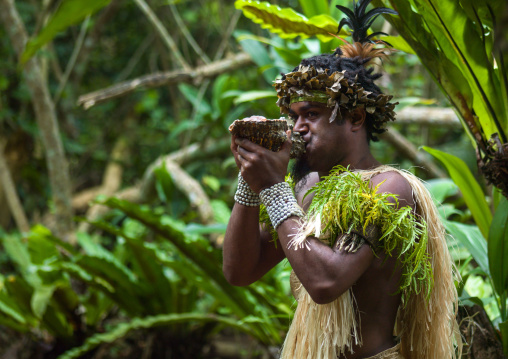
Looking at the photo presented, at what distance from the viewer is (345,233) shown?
134cm

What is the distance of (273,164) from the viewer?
141 cm

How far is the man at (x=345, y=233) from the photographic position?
4.40 feet

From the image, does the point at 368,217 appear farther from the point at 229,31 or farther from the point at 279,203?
the point at 229,31

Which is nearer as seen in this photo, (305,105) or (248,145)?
(248,145)

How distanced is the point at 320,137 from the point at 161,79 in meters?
2.91

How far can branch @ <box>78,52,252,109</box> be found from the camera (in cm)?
374

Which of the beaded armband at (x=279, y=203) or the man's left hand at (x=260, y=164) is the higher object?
the man's left hand at (x=260, y=164)

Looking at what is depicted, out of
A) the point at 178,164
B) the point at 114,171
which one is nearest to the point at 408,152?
the point at 178,164

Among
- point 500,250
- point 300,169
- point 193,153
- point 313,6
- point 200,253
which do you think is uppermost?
point 313,6

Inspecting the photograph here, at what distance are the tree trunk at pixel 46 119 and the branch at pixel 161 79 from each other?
0.52 m

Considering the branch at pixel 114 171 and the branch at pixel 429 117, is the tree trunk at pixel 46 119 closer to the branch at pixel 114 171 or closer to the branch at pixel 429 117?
the branch at pixel 114 171

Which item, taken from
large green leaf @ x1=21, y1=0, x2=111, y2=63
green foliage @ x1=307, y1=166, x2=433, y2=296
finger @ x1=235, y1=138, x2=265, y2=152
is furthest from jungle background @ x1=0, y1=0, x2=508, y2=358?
finger @ x1=235, y1=138, x2=265, y2=152

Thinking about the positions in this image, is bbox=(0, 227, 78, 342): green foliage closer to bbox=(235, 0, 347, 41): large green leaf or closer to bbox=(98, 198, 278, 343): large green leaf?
bbox=(98, 198, 278, 343): large green leaf

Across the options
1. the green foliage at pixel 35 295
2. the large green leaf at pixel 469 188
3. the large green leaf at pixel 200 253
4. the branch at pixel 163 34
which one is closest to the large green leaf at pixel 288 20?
the large green leaf at pixel 469 188
